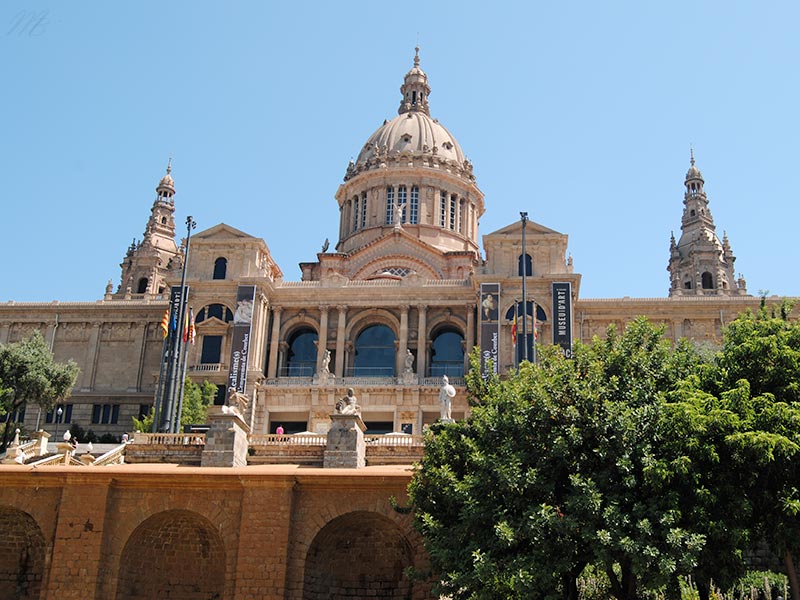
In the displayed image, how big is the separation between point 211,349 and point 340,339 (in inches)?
334

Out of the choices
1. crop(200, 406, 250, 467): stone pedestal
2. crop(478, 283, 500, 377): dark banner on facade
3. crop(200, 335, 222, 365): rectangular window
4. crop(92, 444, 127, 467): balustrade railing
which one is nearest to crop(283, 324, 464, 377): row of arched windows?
crop(478, 283, 500, 377): dark banner on facade

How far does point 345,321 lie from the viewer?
66.4m

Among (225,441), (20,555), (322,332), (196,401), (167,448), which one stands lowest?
(20,555)

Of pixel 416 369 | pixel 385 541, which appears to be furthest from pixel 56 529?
pixel 416 369

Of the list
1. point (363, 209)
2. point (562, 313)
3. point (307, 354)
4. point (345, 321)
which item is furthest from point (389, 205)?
point (562, 313)

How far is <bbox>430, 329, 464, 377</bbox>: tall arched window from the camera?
6525cm

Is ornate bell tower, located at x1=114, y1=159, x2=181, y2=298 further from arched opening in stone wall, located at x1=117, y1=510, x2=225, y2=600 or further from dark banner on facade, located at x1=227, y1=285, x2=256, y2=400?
arched opening in stone wall, located at x1=117, y1=510, x2=225, y2=600

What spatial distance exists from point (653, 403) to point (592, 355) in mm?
2785

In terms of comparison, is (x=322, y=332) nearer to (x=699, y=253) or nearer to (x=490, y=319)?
(x=490, y=319)

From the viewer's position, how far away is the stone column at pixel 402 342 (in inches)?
2530

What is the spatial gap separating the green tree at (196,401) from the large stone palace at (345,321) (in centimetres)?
291

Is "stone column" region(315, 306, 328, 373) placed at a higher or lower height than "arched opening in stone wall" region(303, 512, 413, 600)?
higher

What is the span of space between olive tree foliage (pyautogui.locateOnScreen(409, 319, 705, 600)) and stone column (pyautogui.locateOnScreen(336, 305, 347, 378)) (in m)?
37.2

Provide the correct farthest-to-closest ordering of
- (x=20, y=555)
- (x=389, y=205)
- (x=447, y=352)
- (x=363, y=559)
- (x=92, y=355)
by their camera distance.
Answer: (x=389, y=205) < (x=92, y=355) < (x=447, y=352) < (x=20, y=555) < (x=363, y=559)
